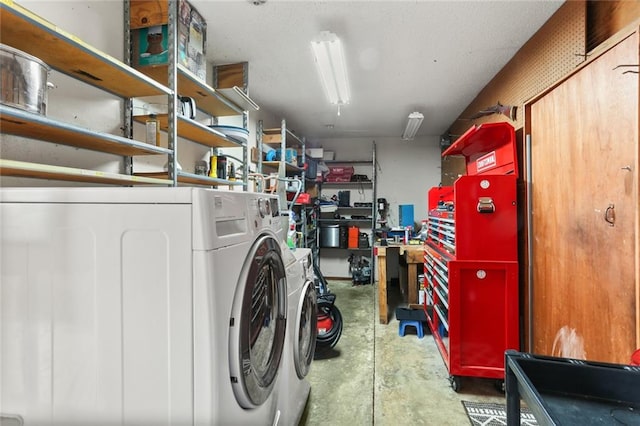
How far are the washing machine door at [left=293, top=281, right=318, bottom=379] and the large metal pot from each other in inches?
52.2

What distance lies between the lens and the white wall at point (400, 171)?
17.1ft

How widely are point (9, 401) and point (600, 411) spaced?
172 cm

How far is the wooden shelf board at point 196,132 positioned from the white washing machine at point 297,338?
3.36ft

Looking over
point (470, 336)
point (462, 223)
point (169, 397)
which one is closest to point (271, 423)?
point (169, 397)

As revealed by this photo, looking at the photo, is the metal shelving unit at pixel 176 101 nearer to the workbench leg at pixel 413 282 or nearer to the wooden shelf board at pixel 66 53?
the wooden shelf board at pixel 66 53

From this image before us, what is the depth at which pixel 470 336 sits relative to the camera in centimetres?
208

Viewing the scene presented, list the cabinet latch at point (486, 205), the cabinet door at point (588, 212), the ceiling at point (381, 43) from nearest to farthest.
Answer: the cabinet door at point (588, 212)
the ceiling at point (381, 43)
the cabinet latch at point (486, 205)

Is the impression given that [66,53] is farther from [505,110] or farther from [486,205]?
[505,110]

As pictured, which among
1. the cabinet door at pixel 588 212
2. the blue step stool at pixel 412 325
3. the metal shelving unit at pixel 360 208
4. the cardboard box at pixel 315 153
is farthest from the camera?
the metal shelving unit at pixel 360 208

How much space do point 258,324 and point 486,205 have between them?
1712mm

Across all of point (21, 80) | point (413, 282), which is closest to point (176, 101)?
point (21, 80)

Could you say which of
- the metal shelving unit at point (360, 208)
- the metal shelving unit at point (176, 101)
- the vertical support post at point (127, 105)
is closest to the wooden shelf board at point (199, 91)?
the metal shelving unit at point (176, 101)

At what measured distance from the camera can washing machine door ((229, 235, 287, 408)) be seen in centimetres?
91

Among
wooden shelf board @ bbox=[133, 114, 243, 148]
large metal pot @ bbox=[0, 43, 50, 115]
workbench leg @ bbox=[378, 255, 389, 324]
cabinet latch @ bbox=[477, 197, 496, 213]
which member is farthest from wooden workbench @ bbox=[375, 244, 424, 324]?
large metal pot @ bbox=[0, 43, 50, 115]
